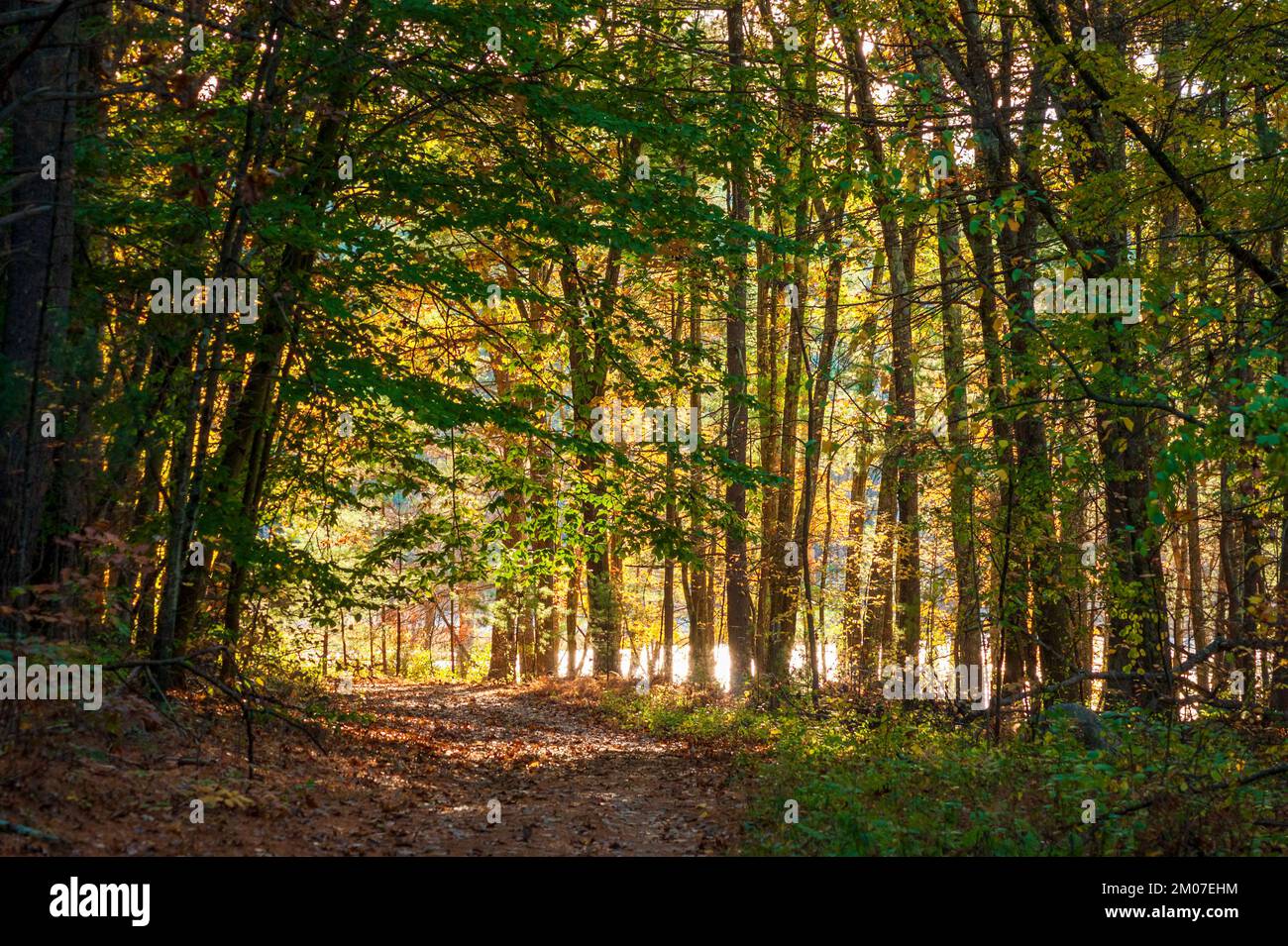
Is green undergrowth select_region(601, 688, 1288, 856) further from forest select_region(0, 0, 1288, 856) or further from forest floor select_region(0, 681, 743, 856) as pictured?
forest floor select_region(0, 681, 743, 856)

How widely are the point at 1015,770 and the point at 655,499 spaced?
5475mm

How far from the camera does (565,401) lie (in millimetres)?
12031

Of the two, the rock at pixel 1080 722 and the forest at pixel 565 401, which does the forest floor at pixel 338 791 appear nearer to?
the forest at pixel 565 401

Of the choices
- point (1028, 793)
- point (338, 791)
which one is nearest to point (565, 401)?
point (338, 791)

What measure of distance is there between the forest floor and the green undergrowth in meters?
0.76

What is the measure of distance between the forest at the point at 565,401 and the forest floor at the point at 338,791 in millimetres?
59

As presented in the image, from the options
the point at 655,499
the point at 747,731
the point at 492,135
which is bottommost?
the point at 747,731

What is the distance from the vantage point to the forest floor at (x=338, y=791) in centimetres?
658

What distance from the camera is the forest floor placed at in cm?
658

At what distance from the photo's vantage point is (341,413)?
1250 centimetres
